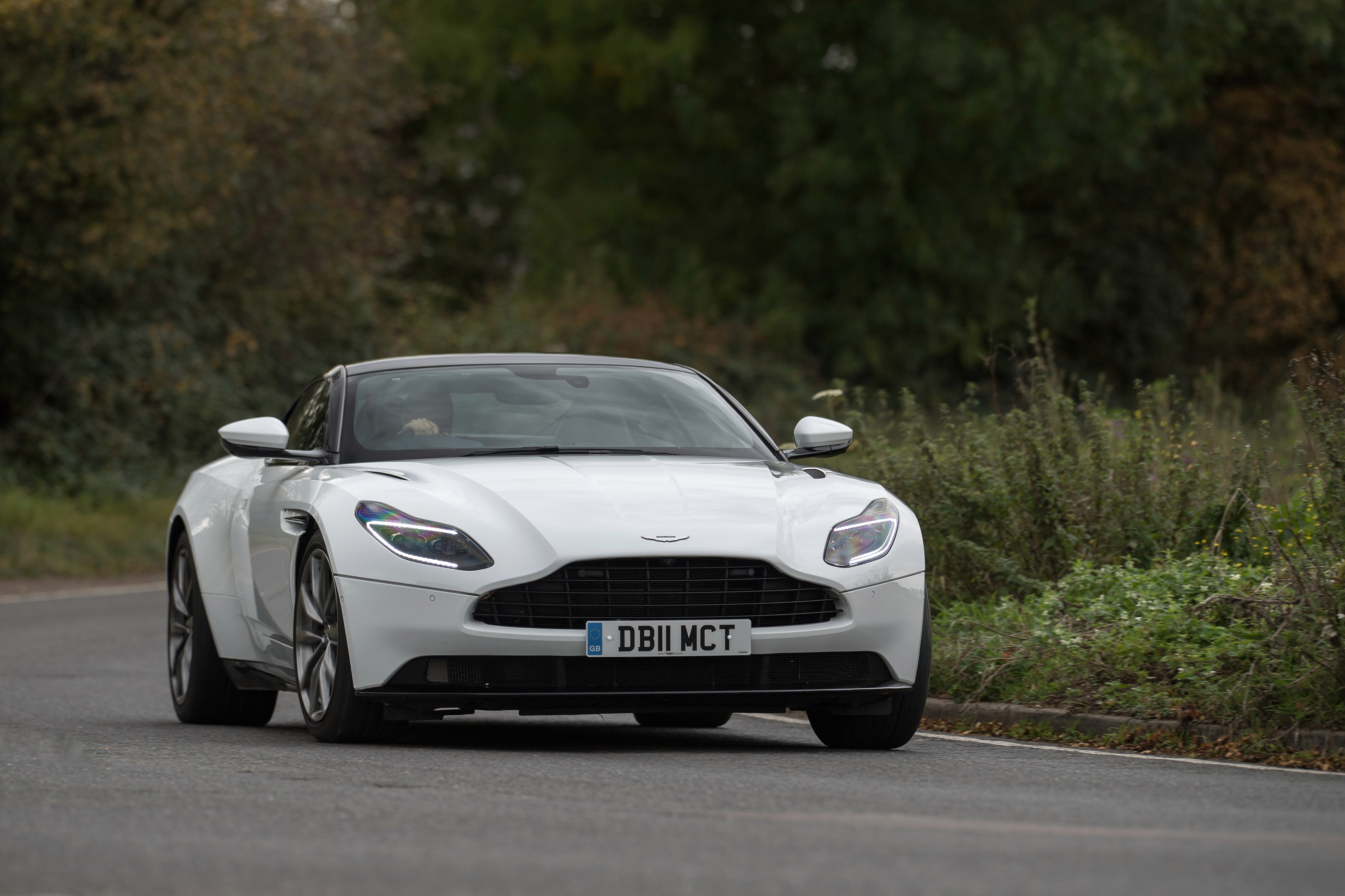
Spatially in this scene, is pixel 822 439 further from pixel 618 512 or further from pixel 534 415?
pixel 618 512

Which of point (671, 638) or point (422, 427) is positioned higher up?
point (422, 427)

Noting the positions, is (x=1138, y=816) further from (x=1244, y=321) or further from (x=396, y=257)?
(x=1244, y=321)

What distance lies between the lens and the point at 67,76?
82.1 ft

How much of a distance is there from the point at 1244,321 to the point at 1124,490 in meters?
34.0

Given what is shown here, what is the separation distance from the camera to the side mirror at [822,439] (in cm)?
927

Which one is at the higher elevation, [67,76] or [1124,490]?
[67,76]

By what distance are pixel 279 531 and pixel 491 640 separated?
1567 millimetres

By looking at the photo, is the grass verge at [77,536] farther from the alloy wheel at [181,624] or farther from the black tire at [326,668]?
the black tire at [326,668]

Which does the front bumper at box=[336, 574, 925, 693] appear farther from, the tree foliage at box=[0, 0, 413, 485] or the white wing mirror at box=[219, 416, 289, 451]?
the tree foliage at box=[0, 0, 413, 485]

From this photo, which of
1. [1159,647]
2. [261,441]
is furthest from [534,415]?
[1159,647]

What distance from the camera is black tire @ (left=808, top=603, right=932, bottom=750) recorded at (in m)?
8.33

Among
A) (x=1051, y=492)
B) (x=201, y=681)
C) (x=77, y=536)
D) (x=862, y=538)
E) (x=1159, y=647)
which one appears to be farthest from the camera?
(x=77, y=536)

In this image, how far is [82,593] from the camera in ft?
70.1

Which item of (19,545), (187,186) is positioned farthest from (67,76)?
(19,545)
